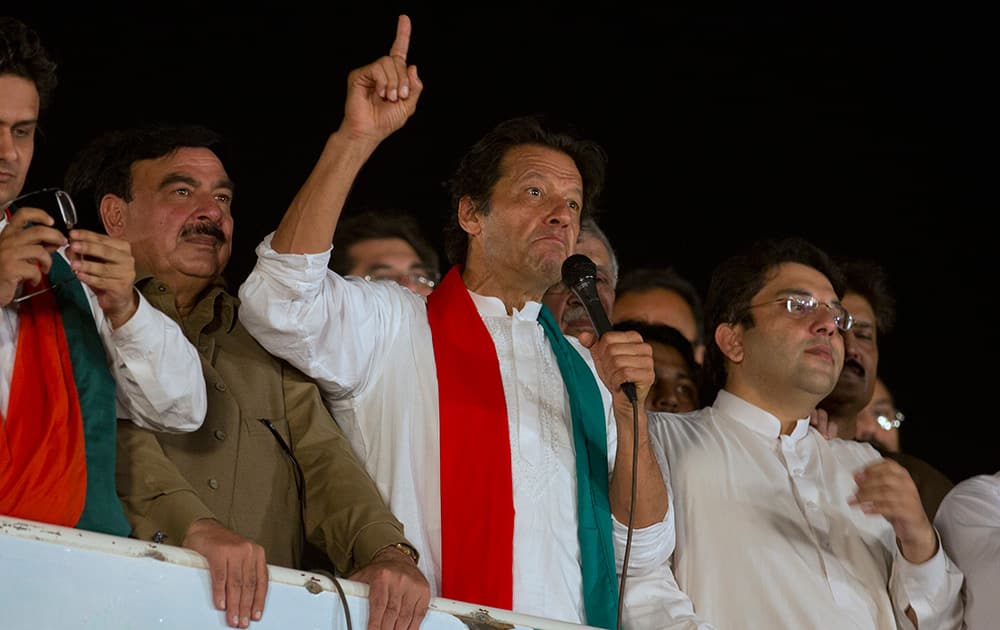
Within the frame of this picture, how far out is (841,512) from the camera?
391 centimetres

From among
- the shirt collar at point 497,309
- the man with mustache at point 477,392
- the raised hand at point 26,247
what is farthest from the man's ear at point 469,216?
the raised hand at point 26,247

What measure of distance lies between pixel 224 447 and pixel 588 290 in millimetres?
805

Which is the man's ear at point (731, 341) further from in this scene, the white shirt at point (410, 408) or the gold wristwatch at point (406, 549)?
the gold wristwatch at point (406, 549)

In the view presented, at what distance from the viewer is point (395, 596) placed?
8.87 feet

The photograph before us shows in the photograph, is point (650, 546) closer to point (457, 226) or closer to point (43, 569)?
point (457, 226)

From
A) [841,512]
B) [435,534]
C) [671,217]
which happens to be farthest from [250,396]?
[671,217]

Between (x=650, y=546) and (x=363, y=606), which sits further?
(x=650, y=546)

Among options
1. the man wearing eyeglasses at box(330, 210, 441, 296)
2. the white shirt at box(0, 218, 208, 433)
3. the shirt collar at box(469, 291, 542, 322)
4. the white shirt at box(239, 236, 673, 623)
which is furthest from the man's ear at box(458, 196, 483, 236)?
the white shirt at box(0, 218, 208, 433)

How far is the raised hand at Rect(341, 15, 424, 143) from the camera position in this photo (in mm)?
3154

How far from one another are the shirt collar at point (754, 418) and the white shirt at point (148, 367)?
1.66 m

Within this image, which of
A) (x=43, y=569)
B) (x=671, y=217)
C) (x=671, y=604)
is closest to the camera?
(x=43, y=569)

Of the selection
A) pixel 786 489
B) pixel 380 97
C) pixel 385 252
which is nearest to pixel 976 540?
pixel 786 489

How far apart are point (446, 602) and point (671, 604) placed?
841mm

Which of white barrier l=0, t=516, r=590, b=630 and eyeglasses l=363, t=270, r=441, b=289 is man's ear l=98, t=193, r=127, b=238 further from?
white barrier l=0, t=516, r=590, b=630
